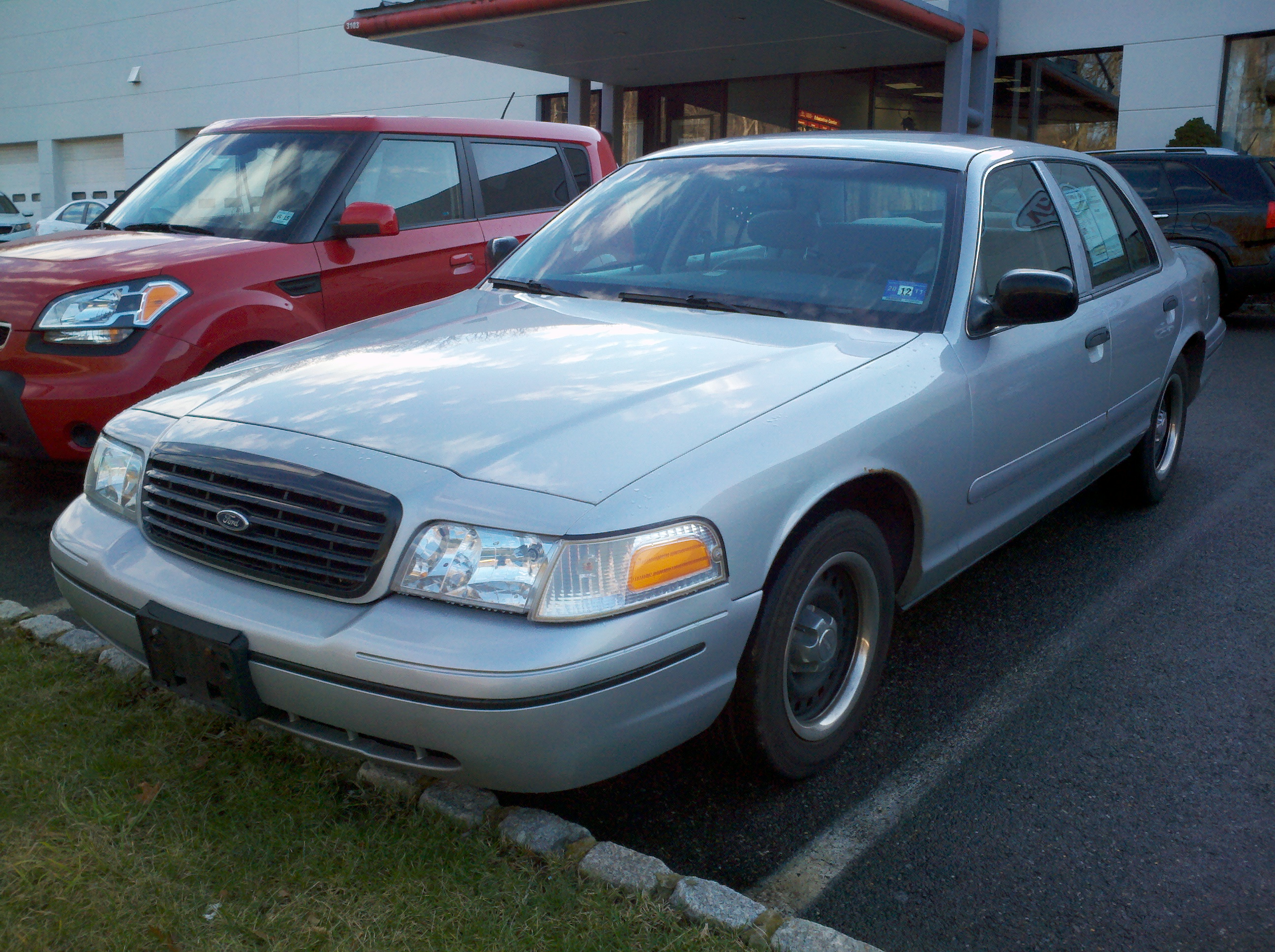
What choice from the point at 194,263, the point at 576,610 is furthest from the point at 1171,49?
the point at 576,610

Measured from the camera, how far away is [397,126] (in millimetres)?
5762

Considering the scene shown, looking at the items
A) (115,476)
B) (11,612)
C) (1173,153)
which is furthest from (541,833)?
(1173,153)

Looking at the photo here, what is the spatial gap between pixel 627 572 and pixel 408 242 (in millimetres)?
3886

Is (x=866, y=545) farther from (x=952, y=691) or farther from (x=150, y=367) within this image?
(x=150, y=367)

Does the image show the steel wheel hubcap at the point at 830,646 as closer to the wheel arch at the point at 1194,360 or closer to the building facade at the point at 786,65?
the wheel arch at the point at 1194,360

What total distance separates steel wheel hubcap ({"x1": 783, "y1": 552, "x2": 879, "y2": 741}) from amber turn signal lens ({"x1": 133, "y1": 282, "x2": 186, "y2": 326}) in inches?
123

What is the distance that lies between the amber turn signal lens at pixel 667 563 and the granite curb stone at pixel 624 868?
0.60 metres

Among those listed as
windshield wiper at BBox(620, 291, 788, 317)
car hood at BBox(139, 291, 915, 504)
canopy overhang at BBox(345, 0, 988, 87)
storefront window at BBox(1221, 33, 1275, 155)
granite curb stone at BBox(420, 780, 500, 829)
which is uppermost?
canopy overhang at BBox(345, 0, 988, 87)

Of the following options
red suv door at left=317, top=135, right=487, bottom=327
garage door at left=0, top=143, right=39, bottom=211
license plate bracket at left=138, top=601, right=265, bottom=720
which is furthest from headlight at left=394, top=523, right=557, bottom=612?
garage door at left=0, top=143, right=39, bottom=211

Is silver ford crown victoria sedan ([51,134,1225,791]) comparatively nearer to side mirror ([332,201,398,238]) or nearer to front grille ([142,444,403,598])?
front grille ([142,444,403,598])

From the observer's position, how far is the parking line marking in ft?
8.19

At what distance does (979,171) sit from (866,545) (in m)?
1.51

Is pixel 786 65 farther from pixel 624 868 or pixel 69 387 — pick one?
pixel 624 868

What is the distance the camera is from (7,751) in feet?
9.18
